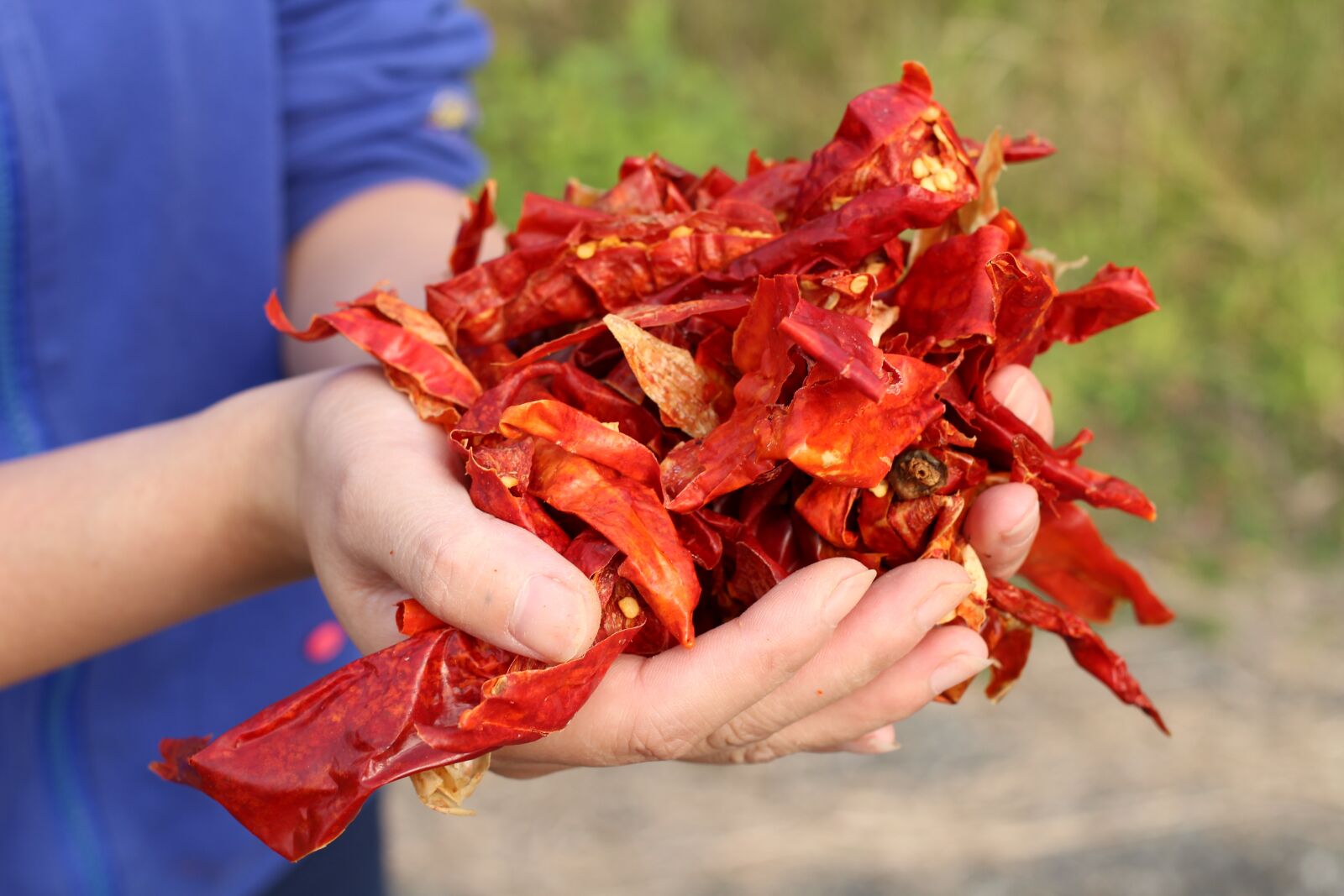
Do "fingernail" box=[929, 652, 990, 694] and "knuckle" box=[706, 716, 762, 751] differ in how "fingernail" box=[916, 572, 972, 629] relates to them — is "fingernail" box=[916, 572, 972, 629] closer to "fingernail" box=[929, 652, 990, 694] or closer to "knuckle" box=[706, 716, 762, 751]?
"fingernail" box=[929, 652, 990, 694]

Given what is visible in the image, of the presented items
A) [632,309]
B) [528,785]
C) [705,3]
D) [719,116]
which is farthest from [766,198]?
[705,3]

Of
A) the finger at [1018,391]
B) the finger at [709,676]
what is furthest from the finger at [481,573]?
the finger at [1018,391]

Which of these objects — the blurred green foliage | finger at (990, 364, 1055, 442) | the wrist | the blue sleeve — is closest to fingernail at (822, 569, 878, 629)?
finger at (990, 364, 1055, 442)

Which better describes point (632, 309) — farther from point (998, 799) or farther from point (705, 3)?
point (705, 3)

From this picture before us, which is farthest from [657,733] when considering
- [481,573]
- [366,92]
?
[366,92]

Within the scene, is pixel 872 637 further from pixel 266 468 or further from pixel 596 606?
pixel 266 468
